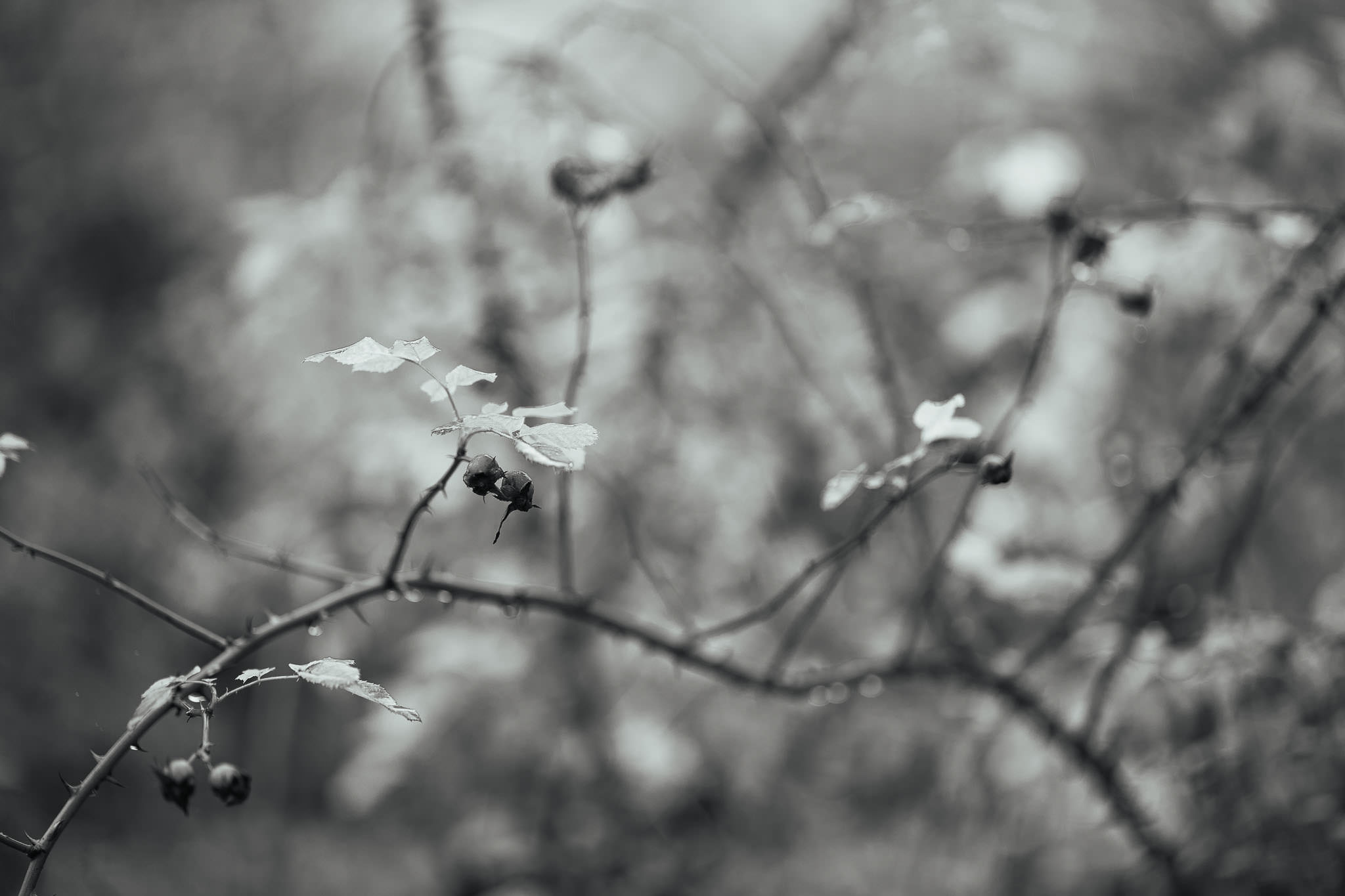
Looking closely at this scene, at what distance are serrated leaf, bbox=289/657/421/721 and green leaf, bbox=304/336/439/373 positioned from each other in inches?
7.2

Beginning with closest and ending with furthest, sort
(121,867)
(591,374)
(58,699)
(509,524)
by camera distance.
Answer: (591,374)
(509,524)
(121,867)
(58,699)

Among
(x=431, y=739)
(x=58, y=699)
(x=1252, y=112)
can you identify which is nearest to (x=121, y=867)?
(x=58, y=699)

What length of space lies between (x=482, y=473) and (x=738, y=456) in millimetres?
1010

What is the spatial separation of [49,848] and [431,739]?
3.47ft

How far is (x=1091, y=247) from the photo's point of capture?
0.74 meters

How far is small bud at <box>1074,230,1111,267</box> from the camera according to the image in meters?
0.73

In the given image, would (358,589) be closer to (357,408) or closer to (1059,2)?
(357,408)

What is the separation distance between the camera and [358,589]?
620mm

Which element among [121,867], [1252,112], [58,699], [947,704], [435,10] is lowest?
[121,867]

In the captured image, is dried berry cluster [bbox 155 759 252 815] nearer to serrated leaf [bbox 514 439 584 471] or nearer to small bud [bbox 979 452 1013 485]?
serrated leaf [bbox 514 439 584 471]

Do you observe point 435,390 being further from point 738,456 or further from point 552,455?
point 738,456

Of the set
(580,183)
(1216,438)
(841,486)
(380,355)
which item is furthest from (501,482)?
(1216,438)

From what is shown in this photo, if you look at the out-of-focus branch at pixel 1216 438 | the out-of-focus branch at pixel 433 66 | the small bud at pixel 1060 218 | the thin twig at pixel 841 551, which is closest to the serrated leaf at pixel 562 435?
the thin twig at pixel 841 551

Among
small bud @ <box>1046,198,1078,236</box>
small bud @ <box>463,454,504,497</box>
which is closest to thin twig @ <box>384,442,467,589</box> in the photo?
small bud @ <box>463,454,504,497</box>
